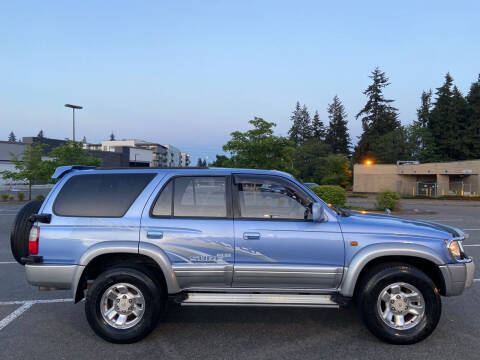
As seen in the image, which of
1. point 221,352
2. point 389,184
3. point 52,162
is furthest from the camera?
point 389,184

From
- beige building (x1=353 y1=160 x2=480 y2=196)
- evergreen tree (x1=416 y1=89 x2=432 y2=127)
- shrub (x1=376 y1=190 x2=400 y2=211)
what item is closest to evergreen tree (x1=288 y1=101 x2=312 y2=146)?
evergreen tree (x1=416 y1=89 x2=432 y2=127)

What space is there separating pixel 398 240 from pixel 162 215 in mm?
2556

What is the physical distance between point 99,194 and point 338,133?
87278 mm

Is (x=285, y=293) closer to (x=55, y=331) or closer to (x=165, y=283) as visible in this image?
(x=165, y=283)

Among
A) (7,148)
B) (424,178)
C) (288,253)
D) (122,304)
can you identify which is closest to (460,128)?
(424,178)

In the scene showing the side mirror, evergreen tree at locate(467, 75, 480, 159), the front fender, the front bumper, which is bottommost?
the front bumper

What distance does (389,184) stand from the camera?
1770 inches

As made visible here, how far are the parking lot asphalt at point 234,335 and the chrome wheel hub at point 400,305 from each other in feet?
0.80

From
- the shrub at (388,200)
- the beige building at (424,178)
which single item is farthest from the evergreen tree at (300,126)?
the shrub at (388,200)

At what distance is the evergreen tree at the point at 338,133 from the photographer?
8588 cm

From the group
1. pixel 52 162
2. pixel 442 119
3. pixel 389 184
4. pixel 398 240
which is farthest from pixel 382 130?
pixel 398 240

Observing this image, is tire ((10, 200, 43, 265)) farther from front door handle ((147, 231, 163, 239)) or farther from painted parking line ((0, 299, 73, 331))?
front door handle ((147, 231, 163, 239))

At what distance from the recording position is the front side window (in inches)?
164

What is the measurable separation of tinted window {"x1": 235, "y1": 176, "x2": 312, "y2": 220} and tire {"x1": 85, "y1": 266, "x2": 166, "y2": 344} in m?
1.30
